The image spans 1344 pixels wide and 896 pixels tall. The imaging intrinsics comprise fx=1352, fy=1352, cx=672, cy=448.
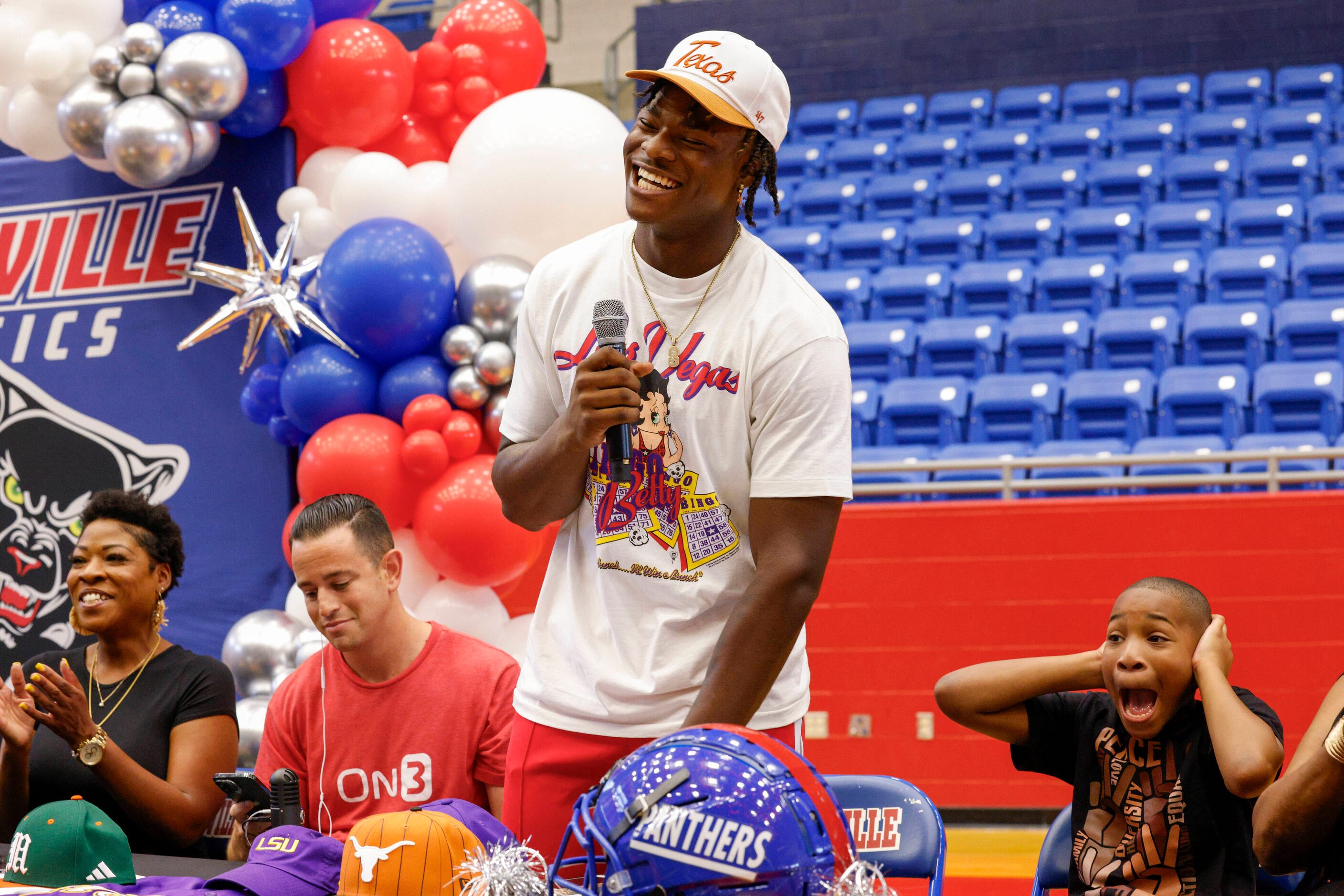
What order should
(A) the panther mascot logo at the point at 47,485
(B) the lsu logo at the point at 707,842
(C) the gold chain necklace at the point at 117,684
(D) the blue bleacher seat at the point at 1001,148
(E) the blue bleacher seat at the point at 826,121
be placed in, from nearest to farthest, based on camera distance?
(B) the lsu logo at the point at 707,842, (C) the gold chain necklace at the point at 117,684, (A) the panther mascot logo at the point at 47,485, (D) the blue bleacher seat at the point at 1001,148, (E) the blue bleacher seat at the point at 826,121

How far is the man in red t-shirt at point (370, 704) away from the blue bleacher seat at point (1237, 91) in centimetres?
829

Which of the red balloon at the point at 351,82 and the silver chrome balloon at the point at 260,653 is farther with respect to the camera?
the red balloon at the point at 351,82

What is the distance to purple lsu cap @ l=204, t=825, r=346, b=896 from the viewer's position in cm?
167

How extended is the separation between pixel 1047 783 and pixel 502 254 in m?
2.99

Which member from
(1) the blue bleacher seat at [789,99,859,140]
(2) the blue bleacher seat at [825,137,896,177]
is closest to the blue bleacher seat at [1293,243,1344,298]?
(2) the blue bleacher seat at [825,137,896,177]

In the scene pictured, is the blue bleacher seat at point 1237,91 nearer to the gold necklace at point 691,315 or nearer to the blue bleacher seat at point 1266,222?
the blue bleacher seat at point 1266,222

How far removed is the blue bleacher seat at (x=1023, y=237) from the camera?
8305 mm

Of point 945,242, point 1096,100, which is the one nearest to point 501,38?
point 945,242

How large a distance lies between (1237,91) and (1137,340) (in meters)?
3.36

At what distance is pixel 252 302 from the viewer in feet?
15.2

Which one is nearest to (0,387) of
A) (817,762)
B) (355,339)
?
(355,339)

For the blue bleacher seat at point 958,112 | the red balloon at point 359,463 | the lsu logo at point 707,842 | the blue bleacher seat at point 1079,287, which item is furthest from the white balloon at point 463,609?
the blue bleacher seat at point 958,112

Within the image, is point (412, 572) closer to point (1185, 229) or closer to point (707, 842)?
point (707, 842)

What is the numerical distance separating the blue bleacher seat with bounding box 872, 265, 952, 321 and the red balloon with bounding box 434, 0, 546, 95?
3.56 metres
